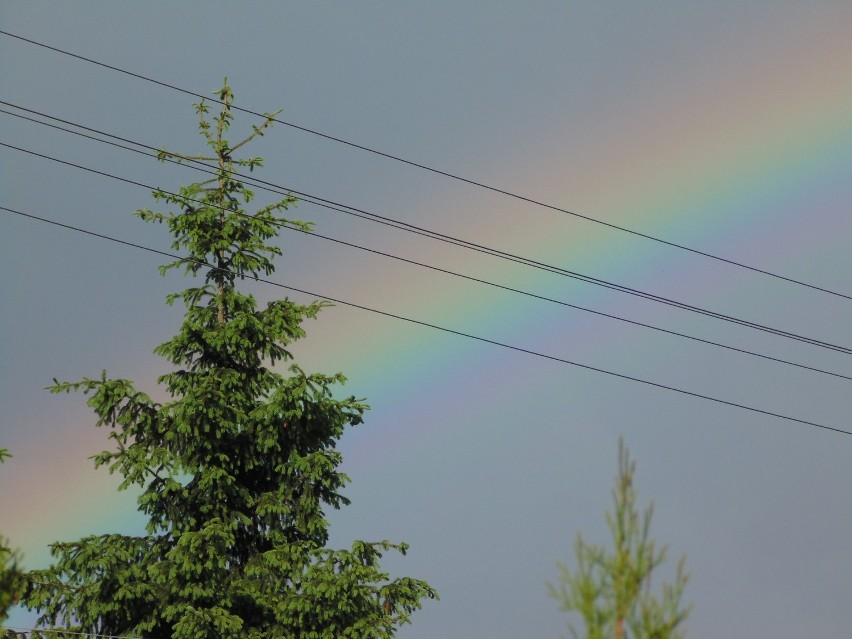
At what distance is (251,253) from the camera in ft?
61.9

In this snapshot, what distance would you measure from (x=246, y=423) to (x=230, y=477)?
0.97 m

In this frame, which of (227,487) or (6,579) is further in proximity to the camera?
(227,487)

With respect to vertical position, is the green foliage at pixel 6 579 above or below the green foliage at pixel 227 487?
below

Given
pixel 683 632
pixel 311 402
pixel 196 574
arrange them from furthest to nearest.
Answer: pixel 311 402, pixel 196 574, pixel 683 632

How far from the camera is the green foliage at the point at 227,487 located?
1633 cm

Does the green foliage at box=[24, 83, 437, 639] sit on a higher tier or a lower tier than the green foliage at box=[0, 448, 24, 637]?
higher

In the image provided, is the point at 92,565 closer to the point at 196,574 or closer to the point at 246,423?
the point at 196,574

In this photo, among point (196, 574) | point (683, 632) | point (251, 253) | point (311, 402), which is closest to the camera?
point (683, 632)

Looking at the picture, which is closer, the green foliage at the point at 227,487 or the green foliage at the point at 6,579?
the green foliage at the point at 6,579

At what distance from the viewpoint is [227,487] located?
57.9ft

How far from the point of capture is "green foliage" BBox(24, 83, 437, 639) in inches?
643

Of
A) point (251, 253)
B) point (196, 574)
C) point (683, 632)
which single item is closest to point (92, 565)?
point (196, 574)

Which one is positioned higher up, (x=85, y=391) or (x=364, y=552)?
(x=85, y=391)

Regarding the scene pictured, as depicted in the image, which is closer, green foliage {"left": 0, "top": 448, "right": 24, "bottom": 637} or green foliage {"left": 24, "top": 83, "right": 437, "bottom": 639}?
green foliage {"left": 0, "top": 448, "right": 24, "bottom": 637}
